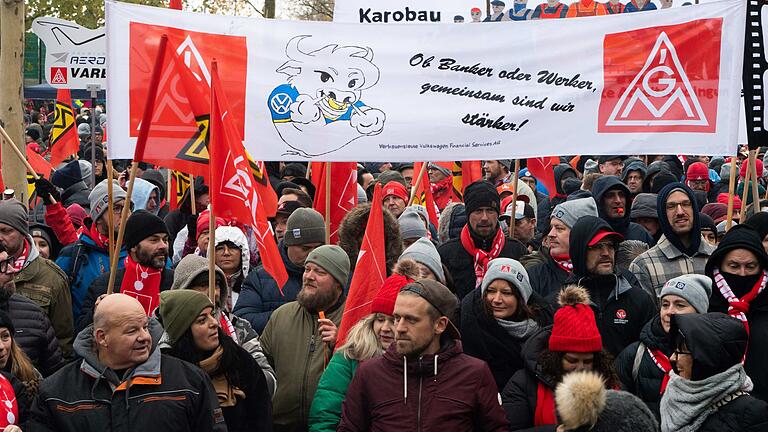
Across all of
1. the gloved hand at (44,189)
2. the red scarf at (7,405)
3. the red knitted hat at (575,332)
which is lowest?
the red scarf at (7,405)

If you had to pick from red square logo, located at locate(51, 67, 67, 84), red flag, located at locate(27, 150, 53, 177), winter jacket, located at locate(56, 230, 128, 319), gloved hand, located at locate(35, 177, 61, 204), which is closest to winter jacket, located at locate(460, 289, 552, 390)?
winter jacket, located at locate(56, 230, 128, 319)

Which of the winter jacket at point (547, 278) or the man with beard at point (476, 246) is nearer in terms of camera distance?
the winter jacket at point (547, 278)

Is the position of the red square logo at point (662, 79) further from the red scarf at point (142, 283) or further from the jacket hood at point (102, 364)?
the jacket hood at point (102, 364)

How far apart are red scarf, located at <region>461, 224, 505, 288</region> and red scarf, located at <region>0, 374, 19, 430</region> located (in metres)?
3.28

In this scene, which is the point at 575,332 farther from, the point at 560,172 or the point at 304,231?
the point at 560,172

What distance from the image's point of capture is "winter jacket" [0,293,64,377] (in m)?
6.37

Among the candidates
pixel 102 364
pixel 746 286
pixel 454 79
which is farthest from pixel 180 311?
pixel 454 79

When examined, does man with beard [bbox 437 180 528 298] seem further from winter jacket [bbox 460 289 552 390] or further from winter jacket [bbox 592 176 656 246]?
winter jacket [bbox 460 289 552 390]

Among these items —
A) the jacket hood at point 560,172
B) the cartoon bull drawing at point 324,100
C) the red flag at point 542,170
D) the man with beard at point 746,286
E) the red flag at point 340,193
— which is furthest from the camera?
the jacket hood at point 560,172

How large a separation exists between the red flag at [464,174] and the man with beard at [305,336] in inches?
166

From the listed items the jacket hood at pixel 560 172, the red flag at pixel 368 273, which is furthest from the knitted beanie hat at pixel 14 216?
the jacket hood at pixel 560 172

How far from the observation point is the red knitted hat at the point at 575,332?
535 centimetres

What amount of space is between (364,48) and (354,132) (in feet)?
1.88

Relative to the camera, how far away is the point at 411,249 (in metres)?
6.74
